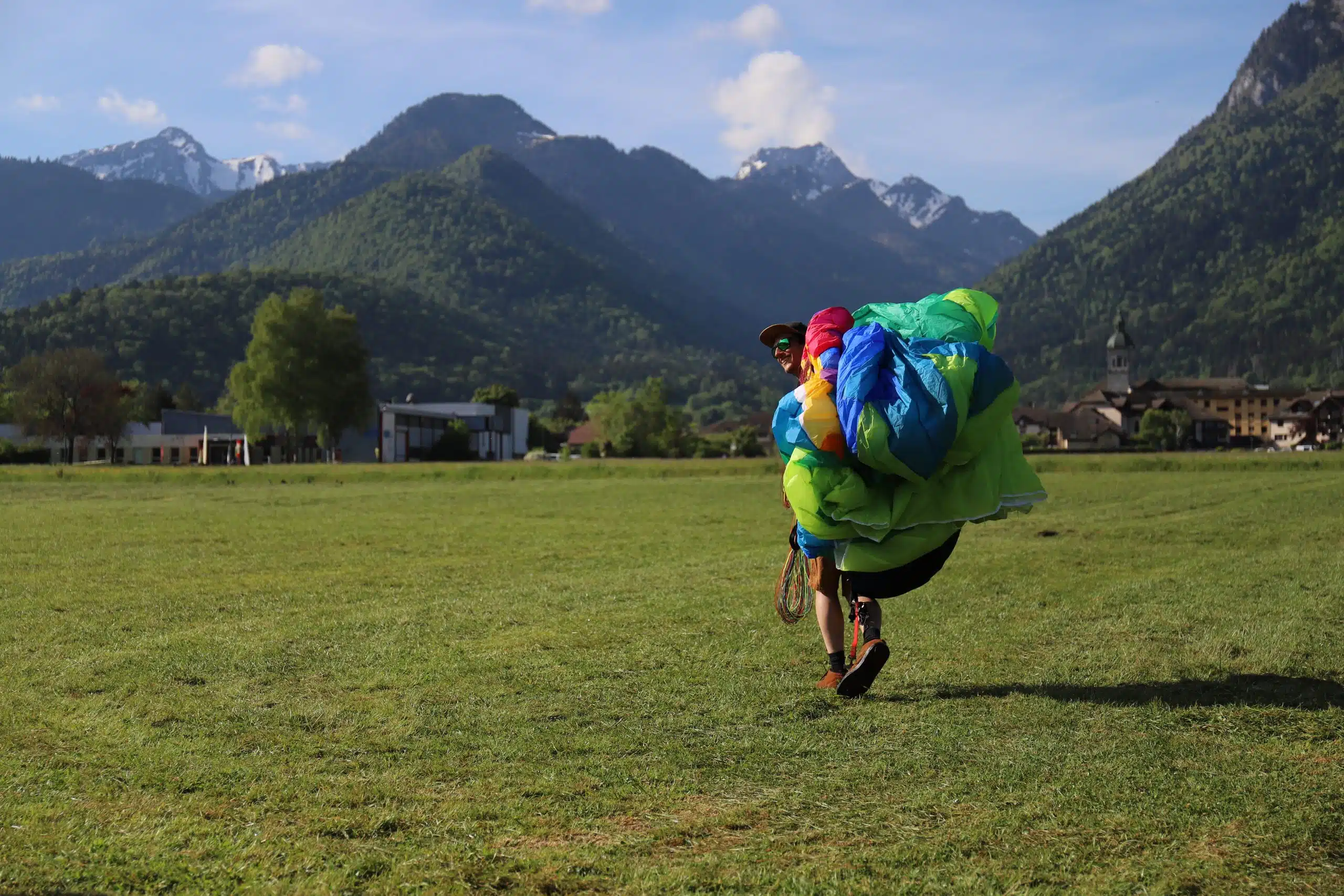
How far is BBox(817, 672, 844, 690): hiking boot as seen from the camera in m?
7.82

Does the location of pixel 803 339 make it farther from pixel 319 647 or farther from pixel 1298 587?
pixel 1298 587

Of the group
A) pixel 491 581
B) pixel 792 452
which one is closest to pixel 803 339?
pixel 792 452

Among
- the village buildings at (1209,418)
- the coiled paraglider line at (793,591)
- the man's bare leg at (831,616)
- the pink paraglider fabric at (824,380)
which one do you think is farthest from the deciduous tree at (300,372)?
the village buildings at (1209,418)

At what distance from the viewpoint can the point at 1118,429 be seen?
6870 inches

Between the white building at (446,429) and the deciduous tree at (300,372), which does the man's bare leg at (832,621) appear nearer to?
the deciduous tree at (300,372)

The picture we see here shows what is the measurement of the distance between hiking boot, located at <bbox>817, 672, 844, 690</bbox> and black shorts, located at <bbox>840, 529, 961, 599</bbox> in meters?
0.54

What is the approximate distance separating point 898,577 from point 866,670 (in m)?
0.67

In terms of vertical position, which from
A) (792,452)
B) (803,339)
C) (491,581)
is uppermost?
(803,339)

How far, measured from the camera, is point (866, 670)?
7.41 metres

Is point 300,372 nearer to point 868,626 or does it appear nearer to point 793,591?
point 793,591

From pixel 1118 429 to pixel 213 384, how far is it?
138077 mm

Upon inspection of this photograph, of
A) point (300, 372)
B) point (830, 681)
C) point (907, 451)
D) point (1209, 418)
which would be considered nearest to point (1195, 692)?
point (830, 681)

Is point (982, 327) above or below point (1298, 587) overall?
above

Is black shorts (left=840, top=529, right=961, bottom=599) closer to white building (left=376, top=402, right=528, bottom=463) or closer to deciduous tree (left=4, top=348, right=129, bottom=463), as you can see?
white building (left=376, top=402, right=528, bottom=463)
